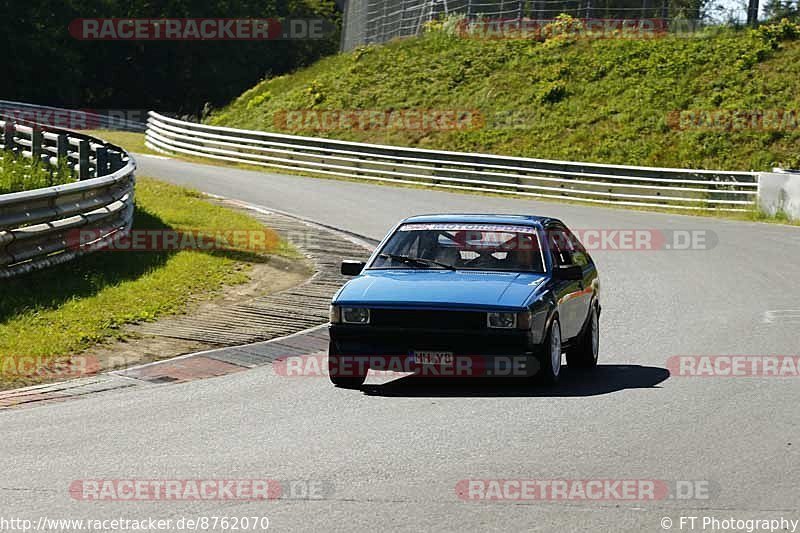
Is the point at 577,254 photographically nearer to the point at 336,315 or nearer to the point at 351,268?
the point at 351,268

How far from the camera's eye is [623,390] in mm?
10359

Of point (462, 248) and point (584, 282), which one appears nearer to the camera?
point (462, 248)

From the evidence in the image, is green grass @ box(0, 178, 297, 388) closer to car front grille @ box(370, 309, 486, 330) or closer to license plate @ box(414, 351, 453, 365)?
car front grille @ box(370, 309, 486, 330)

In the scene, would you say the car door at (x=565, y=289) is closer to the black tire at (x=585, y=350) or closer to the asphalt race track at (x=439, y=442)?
the black tire at (x=585, y=350)

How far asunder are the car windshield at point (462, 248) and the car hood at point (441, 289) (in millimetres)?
Answer: 163

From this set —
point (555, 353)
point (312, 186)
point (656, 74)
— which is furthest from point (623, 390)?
point (656, 74)

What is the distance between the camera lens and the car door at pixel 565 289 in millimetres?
10852

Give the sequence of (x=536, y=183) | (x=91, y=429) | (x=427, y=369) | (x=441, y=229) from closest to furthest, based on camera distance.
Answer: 1. (x=91, y=429)
2. (x=427, y=369)
3. (x=441, y=229)
4. (x=536, y=183)

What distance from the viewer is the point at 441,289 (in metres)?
10.3

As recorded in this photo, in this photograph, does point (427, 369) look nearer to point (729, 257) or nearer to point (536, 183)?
point (729, 257)

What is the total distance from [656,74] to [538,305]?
3775 centimetres

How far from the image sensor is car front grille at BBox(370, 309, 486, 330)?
32.7 ft

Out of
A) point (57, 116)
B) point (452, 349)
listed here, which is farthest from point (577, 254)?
point (57, 116)

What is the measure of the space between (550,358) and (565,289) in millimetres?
955
